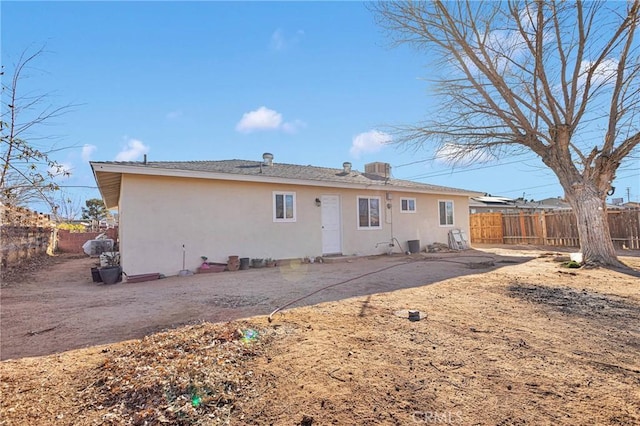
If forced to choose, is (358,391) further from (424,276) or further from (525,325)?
(424,276)

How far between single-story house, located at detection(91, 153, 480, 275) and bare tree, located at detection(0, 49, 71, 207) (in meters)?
4.27

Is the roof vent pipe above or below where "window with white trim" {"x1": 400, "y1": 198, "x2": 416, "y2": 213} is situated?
above

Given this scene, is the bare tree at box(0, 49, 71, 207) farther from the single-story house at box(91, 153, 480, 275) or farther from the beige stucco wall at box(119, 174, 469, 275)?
the beige stucco wall at box(119, 174, 469, 275)

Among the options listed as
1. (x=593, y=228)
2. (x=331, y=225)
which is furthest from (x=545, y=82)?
(x=331, y=225)

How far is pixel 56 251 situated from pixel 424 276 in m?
17.1

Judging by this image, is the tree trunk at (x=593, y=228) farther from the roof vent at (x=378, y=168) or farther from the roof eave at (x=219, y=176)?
the roof vent at (x=378, y=168)

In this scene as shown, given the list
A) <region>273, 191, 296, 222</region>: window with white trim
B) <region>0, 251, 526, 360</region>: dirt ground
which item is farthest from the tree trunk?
<region>273, 191, 296, 222</region>: window with white trim

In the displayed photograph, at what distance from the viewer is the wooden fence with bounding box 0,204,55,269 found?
25.9 ft

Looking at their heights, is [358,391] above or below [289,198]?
below

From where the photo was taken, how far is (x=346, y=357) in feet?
8.99

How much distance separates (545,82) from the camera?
8203mm

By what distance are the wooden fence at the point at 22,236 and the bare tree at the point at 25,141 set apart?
428 centimetres

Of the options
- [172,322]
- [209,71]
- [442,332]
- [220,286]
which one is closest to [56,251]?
[209,71]

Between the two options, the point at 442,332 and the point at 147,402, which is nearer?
the point at 147,402
